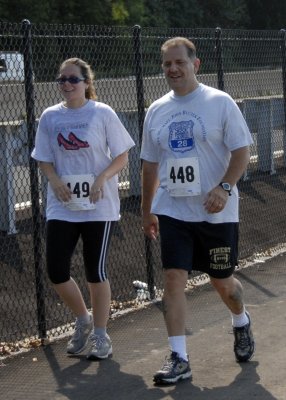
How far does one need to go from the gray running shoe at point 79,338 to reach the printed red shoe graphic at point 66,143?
121 centimetres

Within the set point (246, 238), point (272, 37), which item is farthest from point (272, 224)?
point (272, 37)

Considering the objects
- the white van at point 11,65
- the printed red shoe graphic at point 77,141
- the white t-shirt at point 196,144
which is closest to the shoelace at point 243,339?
the white t-shirt at point 196,144

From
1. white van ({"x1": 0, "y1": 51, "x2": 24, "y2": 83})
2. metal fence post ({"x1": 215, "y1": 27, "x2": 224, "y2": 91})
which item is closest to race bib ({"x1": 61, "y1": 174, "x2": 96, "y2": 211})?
white van ({"x1": 0, "y1": 51, "x2": 24, "y2": 83})

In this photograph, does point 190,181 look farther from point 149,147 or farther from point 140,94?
point 140,94

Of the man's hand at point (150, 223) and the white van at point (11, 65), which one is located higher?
the white van at point (11, 65)

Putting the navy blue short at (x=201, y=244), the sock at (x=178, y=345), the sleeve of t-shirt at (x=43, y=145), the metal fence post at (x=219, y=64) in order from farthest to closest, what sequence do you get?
the metal fence post at (x=219, y=64) < the sleeve of t-shirt at (x=43, y=145) < the navy blue short at (x=201, y=244) < the sock at (x=178, y=345)

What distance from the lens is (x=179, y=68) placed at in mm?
6863

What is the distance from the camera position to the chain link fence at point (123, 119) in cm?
812

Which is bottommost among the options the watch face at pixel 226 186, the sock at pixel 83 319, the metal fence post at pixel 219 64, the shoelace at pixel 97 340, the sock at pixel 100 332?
the shoelace at pixel 97 340

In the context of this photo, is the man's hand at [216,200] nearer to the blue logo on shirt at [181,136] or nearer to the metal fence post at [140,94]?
the blue logo on shirt at [181,136]

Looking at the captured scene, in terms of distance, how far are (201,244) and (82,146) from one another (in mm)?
1063

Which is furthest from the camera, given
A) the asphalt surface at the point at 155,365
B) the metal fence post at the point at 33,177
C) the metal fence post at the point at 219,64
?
the metal fence post at the point at 219,64

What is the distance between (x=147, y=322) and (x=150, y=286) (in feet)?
2.76

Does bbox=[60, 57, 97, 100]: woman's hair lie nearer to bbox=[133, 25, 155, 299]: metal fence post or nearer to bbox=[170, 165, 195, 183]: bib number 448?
bbox=[170, 165, 195, 183]: bib number 448
